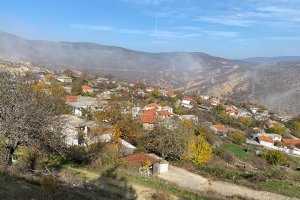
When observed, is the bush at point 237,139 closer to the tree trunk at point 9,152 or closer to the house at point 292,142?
the house at point 292,142

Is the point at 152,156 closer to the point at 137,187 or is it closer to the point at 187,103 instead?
the point at 137,187

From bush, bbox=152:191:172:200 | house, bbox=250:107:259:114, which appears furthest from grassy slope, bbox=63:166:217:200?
house, bbox=250:107:259:114

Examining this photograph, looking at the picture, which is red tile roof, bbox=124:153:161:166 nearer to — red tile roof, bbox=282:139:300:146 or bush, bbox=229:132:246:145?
bush, bbox=229:132:246:145

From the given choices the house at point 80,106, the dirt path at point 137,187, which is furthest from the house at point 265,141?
the dirt path at point 137,187

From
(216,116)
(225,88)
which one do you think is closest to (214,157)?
(216,116)

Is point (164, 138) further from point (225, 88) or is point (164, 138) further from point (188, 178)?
point (225, 88)
